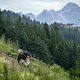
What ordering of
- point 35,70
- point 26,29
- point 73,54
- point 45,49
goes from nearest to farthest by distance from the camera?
point 35,70 → point 45,49 → point 73,54 → point 26,29

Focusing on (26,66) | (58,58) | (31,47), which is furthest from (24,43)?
(26,66)

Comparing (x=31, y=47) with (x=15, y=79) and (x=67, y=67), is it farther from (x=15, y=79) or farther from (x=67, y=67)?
(x=15, y=79)

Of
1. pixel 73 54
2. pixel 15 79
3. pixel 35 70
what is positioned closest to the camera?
pixel 15 79

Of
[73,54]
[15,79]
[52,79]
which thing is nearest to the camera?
[15,79]

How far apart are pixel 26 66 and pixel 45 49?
6837 centimetres

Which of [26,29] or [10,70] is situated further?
[26,29]

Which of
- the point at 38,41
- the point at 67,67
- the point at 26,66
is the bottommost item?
the point at 67,67

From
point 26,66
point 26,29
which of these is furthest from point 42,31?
point 26,66

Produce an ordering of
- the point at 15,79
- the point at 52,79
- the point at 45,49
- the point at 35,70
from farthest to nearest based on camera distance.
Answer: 1. the point at 45,49
2. the point at 35,70
3. the point at 52,79
4. the point at 15,79

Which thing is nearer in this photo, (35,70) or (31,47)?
(35,70)

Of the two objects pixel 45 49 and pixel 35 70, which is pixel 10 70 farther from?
pixel 45 49

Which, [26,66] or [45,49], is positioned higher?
[26,66]

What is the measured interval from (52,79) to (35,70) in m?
1.19

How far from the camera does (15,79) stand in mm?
10508
